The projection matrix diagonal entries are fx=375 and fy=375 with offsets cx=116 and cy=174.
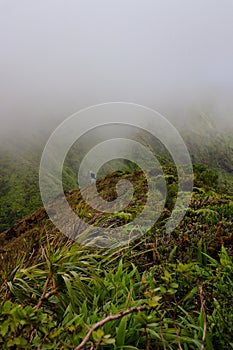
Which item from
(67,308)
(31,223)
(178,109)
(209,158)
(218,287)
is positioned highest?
(67,308)

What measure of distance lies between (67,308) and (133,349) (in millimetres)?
716

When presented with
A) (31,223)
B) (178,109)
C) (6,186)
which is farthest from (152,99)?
(31,223)

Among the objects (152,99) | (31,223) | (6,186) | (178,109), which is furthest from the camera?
(152,99)

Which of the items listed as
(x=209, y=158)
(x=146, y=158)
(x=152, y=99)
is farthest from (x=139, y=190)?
(x=152, y=99)

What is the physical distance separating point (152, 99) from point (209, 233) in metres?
195

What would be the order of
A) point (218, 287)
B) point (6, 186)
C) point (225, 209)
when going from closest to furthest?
point (218, 287)
point (225, 209)
point (6, 186)

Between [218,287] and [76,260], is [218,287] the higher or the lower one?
the lower one

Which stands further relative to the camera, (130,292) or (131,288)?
(131,288)

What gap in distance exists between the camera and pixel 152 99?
195 meters

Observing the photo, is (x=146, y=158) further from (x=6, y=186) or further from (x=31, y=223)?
(x=6, y=186)

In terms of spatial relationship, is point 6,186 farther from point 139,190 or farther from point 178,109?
point 139,190

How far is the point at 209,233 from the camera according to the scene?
4602 mm

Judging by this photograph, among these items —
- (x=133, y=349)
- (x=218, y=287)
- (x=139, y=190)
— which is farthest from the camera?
(x=139, y=190)

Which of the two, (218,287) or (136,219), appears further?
(136,219)
